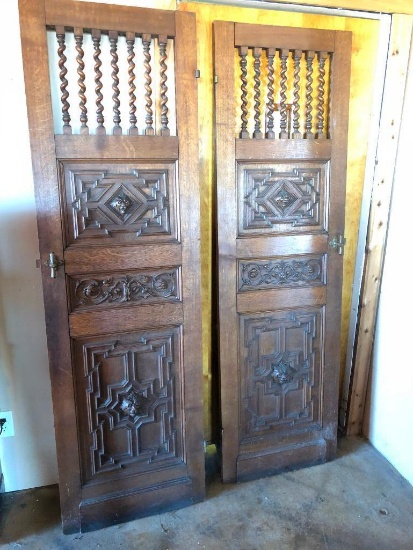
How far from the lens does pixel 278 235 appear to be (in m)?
1.73

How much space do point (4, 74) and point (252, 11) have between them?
3.29 ft

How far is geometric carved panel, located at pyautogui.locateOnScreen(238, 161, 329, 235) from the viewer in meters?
1.67

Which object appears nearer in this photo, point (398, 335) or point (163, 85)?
point (163, 85)

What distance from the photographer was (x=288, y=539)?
1.56 m


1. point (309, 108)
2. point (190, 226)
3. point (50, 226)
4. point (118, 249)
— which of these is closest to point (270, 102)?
point (309, 108)

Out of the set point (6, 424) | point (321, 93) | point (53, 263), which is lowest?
point (6, 424)

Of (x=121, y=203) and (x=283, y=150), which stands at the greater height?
(x=283, y=150)

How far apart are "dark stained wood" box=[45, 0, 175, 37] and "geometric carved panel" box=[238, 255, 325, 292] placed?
36.4 inches

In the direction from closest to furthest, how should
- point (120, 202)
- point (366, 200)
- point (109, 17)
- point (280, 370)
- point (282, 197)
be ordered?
point (109, 17) → point (120, 202) → point (282, 197) → point (280, 370) → point (366, 200)

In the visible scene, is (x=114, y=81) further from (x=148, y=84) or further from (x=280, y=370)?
(x=280, y=370)

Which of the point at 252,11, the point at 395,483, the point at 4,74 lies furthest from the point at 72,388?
the point at 252,11

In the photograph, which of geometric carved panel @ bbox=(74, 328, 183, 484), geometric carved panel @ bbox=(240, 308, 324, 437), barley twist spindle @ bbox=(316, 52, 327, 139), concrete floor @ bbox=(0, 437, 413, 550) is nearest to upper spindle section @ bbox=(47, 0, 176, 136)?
barley twist spindle @ bbox=(316, 52, 327, 139)

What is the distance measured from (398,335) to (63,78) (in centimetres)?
173

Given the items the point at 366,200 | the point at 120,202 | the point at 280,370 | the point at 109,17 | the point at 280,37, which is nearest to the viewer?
the point at 109,17
